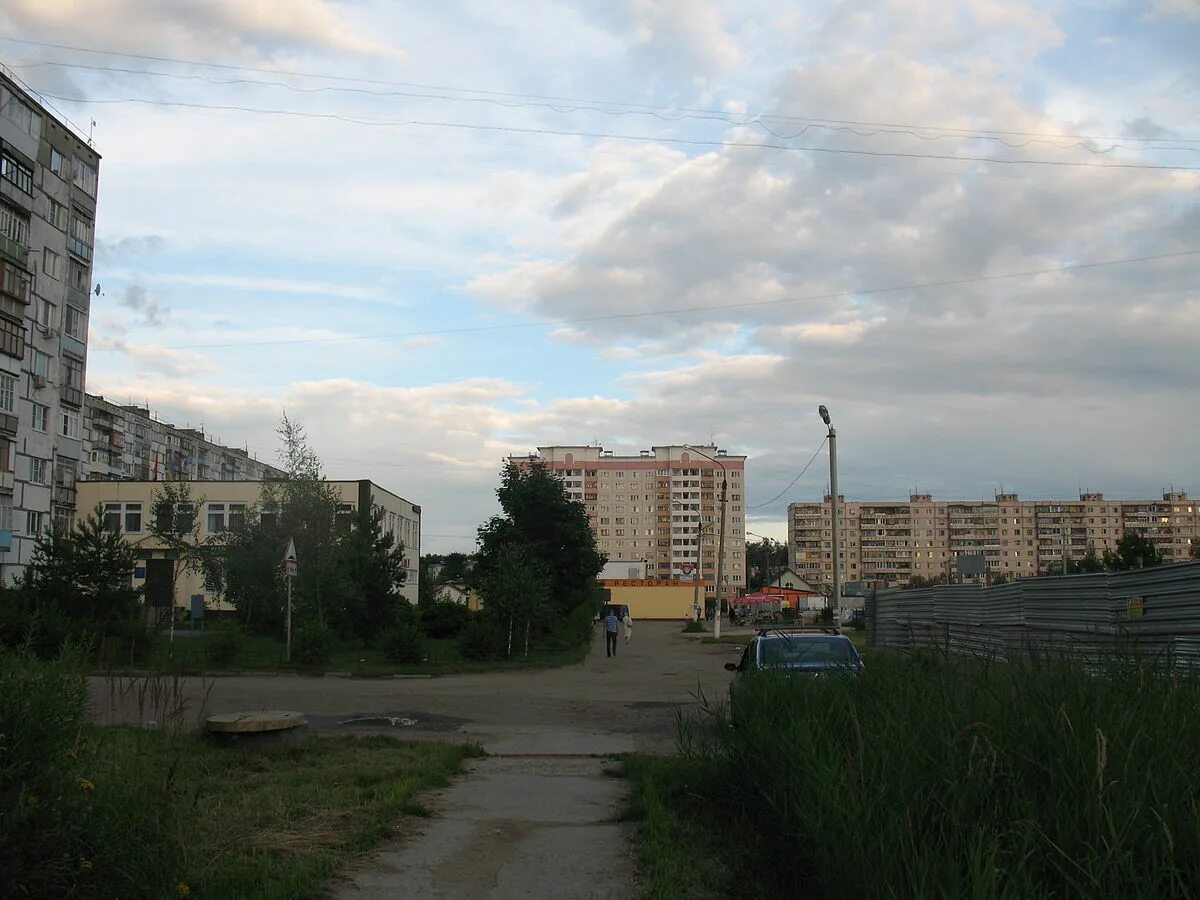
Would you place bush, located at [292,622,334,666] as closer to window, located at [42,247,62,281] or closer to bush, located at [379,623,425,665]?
bush, located at [379,623,425,665]

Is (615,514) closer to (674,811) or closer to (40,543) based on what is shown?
(40,543)

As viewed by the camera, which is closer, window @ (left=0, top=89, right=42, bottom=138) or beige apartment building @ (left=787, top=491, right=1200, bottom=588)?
window @ (left=0, top=89, right=42, bottom=138)

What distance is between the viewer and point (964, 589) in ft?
73.4

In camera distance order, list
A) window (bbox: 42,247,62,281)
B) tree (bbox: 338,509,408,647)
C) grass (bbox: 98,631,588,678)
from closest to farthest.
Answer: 1. grass (bbox: 98,631,588,678)
2. tree (bbox: 338,509,408,647)
3. window (bbox: 42,247,62,281)

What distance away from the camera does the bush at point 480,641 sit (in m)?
27.6

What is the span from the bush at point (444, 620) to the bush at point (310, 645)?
14.0 meters

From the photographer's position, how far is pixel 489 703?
18438mm

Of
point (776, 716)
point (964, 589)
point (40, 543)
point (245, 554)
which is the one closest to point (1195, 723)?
point (776, 716)

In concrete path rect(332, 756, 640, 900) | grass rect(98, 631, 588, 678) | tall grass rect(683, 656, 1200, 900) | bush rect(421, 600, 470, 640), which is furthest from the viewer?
bush rect(421, 600, 470, 640)

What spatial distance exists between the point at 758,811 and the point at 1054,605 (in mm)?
11444

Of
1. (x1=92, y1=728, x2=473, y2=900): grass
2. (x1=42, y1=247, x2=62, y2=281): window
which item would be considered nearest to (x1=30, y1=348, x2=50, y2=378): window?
(x1=42, y1=247, x2=62, y2=281): window

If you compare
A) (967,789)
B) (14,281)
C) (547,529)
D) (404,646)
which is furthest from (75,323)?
(967,789)

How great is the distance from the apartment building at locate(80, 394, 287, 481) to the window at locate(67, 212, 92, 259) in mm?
25748

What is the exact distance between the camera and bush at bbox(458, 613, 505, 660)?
1088 inches
